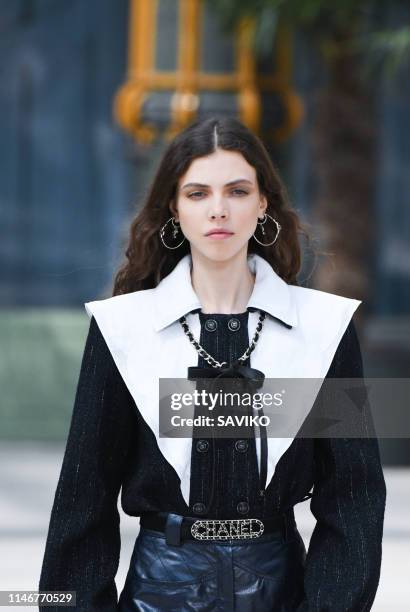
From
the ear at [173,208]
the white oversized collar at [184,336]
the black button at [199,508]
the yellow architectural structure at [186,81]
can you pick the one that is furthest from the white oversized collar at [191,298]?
the yellow architectural structure at [186,81]

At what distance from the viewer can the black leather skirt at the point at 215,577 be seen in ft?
8.04

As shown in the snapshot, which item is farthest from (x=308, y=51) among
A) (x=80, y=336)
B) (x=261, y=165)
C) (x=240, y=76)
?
(x=261, y=165)

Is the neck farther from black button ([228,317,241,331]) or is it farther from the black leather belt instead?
the black leather belt

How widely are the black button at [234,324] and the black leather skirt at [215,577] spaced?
1.32 feet

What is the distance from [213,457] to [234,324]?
10.5 inches

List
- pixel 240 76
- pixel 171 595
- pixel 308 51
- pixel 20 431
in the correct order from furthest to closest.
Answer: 1. pixel 308 51
2. pixel 20 431
3. pixel 240 76
4. pixel 171 595

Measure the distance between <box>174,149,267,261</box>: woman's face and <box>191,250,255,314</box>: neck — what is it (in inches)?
1.8

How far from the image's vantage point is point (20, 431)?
9523 millimetres

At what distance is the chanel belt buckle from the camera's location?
97.5 inches

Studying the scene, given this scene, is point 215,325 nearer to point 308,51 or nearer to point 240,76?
point 240,76

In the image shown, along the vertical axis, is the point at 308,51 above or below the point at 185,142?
above

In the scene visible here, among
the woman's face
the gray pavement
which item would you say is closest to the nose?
the woman's face

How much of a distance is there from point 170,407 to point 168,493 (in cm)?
16

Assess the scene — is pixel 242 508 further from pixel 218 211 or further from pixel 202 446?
pixel 218 211
